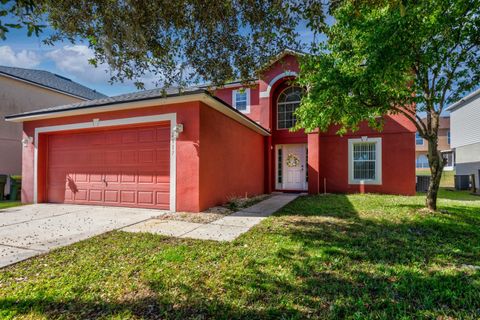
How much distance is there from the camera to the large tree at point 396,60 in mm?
5348

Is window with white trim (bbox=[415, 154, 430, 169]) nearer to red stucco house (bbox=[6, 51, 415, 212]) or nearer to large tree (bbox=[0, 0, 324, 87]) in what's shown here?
red stucco house (bbox=[6, 51, 415, 212])

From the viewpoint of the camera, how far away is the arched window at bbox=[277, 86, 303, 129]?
13.3m

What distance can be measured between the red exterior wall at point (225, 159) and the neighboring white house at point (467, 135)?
15.2 m

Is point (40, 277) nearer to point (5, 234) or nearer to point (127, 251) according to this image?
point (127, 251)

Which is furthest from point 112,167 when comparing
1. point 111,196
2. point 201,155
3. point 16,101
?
point 16,101

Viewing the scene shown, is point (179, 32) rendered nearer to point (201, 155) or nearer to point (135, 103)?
point (201, 155)

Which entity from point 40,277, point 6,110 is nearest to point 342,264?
point 40,277

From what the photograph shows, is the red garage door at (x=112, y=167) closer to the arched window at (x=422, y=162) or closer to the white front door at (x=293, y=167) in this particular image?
the white front door at (x=293, y=167)

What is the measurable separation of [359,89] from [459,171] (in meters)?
19.2

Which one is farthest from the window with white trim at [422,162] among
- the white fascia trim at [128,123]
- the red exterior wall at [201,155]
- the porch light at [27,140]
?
the porch light at [27,140]

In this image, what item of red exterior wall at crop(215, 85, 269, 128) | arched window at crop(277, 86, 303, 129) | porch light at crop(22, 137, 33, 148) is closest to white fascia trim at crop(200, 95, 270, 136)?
red exterior wall at crop(215, 85, 269, 128)

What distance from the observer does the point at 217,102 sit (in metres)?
7.55

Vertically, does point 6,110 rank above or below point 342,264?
above

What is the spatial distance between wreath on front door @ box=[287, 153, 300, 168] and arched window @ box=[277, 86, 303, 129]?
5.20 feet
